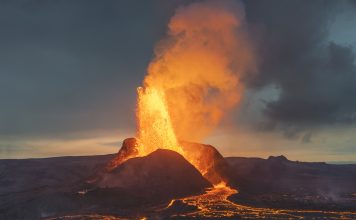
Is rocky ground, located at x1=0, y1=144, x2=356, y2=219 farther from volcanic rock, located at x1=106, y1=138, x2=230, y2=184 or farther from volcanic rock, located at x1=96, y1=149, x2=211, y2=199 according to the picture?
volcanic rock, located at x1=106, y1=138, x2=230, y2=184

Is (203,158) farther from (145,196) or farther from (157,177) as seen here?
(145,196)

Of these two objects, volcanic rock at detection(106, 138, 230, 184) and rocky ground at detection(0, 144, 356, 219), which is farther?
volcanic rock at detection(106, 138, 230, 184)

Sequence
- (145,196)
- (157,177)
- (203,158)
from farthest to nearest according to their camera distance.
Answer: (203,158)
(157,177)
(145,196)

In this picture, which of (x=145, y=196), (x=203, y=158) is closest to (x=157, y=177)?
(x=145, y=196)

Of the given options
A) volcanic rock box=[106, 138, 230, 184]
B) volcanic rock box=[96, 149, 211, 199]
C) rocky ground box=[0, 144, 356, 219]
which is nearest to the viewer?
rocky ground box=[0, 144, 356, 219]

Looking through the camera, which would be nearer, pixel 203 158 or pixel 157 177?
pixel 157 177

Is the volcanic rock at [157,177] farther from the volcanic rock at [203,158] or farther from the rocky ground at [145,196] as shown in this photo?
the volcanic rock at [203,158]

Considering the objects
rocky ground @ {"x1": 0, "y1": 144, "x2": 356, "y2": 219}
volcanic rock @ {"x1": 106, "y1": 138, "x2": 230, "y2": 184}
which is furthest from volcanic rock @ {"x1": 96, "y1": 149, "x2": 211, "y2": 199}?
volcanic rock @ {"x1": 106, "y1": 138, "x2": 230, "y2": 184}

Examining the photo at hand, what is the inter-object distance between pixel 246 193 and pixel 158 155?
2189 cm

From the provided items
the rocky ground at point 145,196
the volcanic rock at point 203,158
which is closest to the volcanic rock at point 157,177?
the rocky ground at point 145,196

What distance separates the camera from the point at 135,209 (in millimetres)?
88062

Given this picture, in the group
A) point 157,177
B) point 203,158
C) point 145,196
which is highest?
point 203,158

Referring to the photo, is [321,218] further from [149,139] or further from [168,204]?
[149,139]

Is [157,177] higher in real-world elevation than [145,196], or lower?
higher
